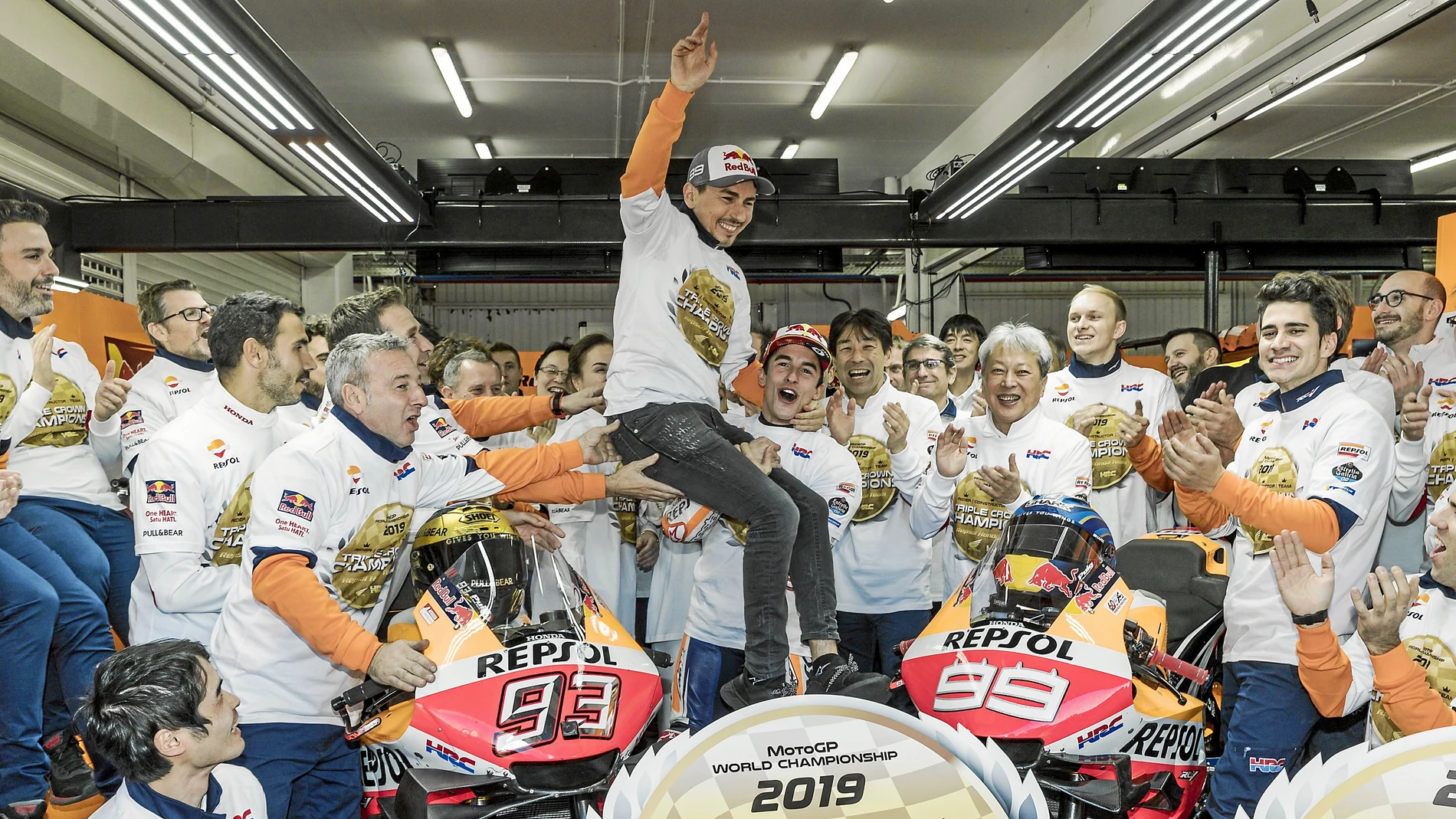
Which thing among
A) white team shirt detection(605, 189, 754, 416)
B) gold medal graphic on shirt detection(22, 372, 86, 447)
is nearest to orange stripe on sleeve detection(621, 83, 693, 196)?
white team shirt detection(605, 189, 754, 416)

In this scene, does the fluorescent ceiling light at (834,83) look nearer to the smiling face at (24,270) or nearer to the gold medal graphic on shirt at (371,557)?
the smiling face at (24,270)

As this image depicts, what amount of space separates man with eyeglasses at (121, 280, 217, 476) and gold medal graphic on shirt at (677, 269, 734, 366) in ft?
8.11

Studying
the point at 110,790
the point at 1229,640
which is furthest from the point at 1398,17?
the point at 110,790

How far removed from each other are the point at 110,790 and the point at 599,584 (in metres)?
2.88

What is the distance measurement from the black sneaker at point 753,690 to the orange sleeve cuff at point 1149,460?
7.00ft

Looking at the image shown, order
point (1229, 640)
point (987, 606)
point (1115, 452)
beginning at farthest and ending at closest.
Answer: point (1115, 452) → point (1229, 640) → point (987, 606)

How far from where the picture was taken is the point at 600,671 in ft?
7.99

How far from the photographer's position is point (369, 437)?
2.93 meters

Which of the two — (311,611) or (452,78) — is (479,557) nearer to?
(311,611)

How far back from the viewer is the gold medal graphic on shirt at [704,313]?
3.43 meters

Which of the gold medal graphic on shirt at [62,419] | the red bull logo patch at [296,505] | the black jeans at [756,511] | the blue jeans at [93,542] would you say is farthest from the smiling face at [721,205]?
the gold medal graphic on shirt at [62,419]

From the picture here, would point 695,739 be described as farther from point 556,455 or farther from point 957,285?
point 957,285

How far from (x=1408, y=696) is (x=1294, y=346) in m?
1.41

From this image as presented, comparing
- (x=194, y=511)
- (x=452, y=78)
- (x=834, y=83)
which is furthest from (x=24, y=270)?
(x=834, y=83)
